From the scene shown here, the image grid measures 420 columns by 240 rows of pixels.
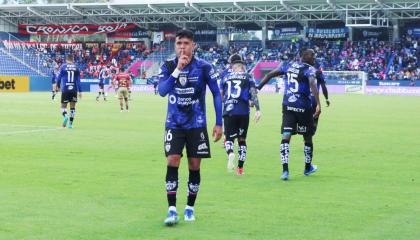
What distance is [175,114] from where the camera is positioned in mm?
9359

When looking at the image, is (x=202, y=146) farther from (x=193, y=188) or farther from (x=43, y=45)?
(x=43, y=45)

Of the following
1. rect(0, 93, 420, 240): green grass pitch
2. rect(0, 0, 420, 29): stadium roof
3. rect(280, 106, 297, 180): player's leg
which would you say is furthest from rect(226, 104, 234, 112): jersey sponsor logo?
rect(0, 0, 420, 29): stadium roof

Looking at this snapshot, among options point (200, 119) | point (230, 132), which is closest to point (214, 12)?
point (230, 132)

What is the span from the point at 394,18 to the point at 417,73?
7053 mm

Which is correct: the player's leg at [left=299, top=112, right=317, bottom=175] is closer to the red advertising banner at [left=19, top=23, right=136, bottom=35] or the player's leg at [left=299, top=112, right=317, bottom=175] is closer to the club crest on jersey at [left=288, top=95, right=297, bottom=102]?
the club crest on jersey at [left=288, top=95, right=297, bottom=102]

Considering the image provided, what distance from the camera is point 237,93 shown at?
14.8 metres

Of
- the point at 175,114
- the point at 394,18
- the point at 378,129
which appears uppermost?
the point at 394,18

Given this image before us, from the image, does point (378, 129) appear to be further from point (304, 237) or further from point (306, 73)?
point (304, 237)

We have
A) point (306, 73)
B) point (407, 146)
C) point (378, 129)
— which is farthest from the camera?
point (378, 129)

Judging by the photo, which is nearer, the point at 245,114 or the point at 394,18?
the point at 245,114

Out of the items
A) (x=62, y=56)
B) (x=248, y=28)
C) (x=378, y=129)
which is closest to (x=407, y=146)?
(x=378, y=129)

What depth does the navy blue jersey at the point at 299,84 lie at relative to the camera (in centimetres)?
1355

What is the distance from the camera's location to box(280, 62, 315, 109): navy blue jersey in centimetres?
1355

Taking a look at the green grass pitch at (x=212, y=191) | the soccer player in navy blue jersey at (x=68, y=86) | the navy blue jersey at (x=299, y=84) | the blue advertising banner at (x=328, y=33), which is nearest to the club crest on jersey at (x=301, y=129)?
the navy blue jersey at (x=299, y=84)
